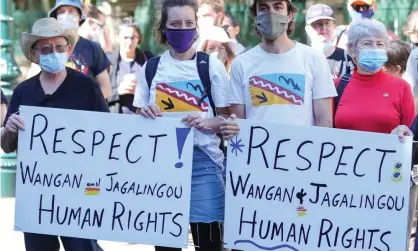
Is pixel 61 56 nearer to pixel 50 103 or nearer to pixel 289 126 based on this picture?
pixel 50 103

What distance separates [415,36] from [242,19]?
5288mm

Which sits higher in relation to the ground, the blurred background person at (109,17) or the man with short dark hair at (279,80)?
the blurred background person at (109,17)

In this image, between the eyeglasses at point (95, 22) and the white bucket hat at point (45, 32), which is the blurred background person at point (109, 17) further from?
the white bucket hat at point (45, 32)

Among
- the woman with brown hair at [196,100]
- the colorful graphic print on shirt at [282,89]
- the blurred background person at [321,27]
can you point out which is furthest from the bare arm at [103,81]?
the colorful graphic print on shirt at [282,89]

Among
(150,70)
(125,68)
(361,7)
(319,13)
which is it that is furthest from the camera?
(125,68)

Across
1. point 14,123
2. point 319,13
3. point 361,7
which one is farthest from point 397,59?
point 14,123

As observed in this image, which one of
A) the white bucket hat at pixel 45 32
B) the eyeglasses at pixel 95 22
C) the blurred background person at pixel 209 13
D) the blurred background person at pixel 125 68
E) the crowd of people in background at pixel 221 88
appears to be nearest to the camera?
the crowd of people in background at pixel 221 88

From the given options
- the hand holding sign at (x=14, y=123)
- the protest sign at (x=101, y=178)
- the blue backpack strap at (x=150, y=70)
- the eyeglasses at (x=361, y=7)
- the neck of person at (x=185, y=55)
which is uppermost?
the eyeglasses at (x=361, y=7)

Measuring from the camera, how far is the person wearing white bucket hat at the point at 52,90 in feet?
21.5

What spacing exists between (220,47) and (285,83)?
2893 millimetres

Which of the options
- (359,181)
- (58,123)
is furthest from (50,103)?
(359,181)

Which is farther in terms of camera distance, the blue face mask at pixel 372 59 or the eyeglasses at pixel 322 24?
the eyeglasses at pixel 322 24

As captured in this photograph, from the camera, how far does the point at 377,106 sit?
6.29 m

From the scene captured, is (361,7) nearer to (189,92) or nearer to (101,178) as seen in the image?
(189,92)
